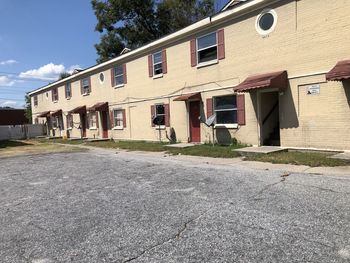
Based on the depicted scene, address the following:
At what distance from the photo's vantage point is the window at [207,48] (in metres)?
15.0

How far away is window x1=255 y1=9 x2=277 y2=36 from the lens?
489 inches

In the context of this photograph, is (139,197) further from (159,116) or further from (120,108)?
(120,108)

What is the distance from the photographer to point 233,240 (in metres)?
4.28

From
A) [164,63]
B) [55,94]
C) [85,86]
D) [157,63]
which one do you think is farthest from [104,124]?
[55,94]

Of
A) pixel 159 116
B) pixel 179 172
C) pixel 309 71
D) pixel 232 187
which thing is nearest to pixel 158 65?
pixel 159 116

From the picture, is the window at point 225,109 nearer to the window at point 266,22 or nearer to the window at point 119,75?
the window at point 266,22

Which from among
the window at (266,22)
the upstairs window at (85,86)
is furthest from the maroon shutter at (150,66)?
the upstairs window at (85,86)

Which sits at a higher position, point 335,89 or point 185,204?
point 335,89

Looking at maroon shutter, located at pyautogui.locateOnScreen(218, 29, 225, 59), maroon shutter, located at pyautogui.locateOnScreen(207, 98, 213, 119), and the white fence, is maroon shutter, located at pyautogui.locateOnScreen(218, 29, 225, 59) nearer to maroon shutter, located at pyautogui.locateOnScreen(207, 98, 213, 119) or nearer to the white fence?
maroon shutter, located at pyautogui.locateOnScreen(207, 98, 213, 119)

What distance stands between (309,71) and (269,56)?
1758mm

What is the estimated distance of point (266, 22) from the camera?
41.8ft

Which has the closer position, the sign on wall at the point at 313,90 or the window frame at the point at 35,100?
the sign on wall at the point at 313,90

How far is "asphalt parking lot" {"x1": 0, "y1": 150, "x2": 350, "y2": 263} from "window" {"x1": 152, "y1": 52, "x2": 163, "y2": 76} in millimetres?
10630

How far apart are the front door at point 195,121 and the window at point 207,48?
202 cm
